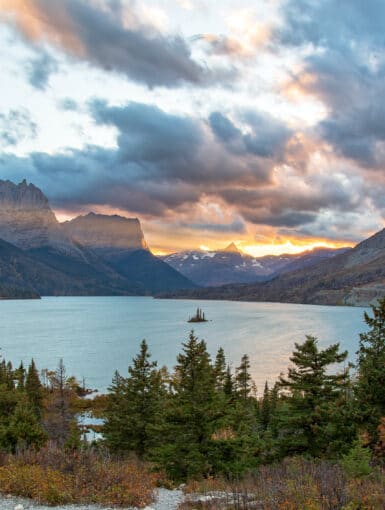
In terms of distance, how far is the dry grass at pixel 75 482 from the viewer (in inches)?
498

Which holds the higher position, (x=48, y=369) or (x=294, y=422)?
(x=294, y=422)

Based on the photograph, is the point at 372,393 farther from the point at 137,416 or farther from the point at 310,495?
the point at 137,416

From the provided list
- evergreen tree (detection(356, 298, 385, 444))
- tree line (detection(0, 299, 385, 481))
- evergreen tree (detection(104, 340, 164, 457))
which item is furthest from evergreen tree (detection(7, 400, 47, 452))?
evergreen tree (detection(356, 298, 385, 444))

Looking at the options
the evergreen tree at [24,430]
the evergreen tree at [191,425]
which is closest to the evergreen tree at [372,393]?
the evergreen tree at [191,425]

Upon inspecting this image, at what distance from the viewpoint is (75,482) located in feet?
44.2

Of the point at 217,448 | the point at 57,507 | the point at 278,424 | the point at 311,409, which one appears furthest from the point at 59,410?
the point at 57,507

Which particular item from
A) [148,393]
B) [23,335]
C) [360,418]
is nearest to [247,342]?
[23,335]

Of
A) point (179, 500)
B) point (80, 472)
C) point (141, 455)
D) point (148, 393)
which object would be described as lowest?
point (141, 455)

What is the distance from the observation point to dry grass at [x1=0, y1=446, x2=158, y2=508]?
12648 millimetres

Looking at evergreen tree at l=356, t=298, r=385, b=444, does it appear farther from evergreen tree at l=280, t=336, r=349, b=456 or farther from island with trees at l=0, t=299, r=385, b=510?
evergreen tree at l=280, t=336, r=349, b=456

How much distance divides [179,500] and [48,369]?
12028cm

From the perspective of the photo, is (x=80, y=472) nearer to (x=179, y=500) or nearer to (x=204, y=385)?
(x=179, y=500)

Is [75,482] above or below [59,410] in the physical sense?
above

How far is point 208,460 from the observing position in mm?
22859
